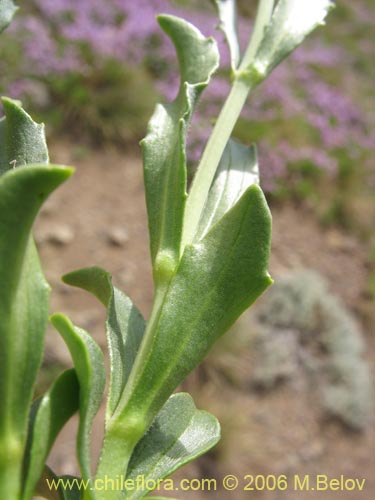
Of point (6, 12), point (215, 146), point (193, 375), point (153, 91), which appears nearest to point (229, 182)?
point (215, 146)

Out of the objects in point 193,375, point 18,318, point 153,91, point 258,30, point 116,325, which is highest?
point 258,30

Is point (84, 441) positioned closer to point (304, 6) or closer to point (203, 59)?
point (203, 59)

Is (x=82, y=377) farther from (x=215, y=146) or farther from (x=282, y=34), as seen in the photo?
(x=282, y=34)

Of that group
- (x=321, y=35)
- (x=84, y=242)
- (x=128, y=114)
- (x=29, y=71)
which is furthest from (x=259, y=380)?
(x=321, y=35)

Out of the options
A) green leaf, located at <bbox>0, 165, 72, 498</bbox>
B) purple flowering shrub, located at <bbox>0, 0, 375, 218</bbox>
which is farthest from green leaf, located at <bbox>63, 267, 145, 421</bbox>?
purple flowering shrub, located at <bbox>0, 0, 375, 218</bbox>

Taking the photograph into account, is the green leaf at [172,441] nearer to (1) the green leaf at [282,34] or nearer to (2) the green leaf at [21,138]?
(2) the green leaf at [21,138]

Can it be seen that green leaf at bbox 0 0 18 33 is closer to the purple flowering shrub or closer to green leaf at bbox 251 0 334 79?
green leaf at bbox 251 0 334 79
